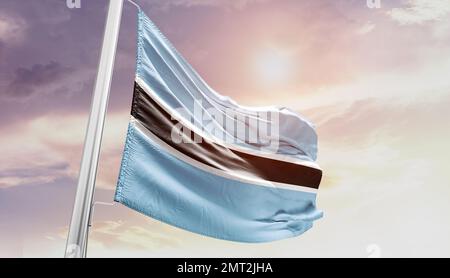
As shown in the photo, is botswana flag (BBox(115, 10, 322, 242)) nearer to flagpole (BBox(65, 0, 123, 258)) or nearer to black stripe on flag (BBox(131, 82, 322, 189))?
black stripe on flag (BBox(131, 82, 322, 189))

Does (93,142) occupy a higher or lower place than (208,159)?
lower

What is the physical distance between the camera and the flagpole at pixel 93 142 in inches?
100

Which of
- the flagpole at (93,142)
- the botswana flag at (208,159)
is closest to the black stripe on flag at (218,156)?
the botswana flag at (208,159)

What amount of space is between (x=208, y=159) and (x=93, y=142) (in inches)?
49.6

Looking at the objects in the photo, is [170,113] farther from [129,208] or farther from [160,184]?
[129,208]

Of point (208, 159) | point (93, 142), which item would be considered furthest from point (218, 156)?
point (93, 142)

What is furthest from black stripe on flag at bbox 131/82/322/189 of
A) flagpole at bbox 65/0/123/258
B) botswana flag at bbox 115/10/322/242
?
flagpole at bbox 65/0/123/258

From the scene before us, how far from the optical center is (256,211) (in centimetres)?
422

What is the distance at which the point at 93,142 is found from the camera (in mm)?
2775

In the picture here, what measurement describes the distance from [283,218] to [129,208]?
1931 mm

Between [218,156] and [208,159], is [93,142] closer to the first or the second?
[208,159]

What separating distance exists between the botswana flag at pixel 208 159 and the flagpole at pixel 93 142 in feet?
1.07
